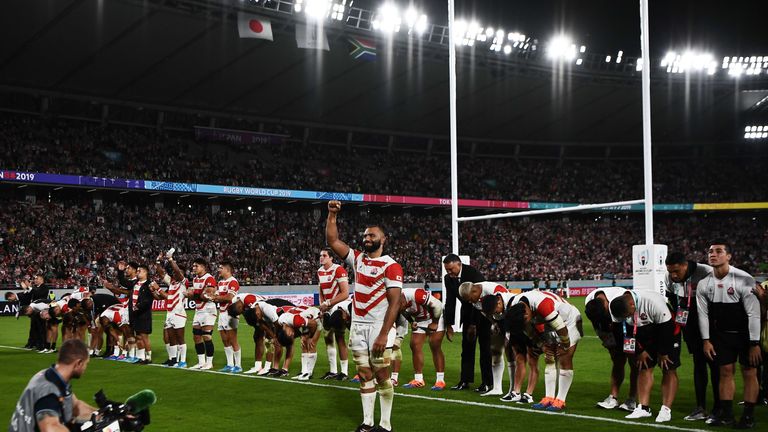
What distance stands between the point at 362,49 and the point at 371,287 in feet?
106

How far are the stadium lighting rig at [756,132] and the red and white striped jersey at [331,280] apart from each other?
5063 centimetres

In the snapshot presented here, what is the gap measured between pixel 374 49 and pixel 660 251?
2694 cm

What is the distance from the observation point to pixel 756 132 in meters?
55.7

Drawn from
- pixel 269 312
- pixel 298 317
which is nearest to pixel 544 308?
pixel 298 317

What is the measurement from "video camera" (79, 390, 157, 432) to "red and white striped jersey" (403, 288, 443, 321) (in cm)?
732

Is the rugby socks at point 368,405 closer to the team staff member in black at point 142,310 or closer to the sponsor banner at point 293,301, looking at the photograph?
the team staff member in black at point 142,310

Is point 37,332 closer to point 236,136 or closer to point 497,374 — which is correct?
point 497,374

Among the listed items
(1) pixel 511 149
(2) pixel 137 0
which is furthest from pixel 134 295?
(1) pixel 511 149

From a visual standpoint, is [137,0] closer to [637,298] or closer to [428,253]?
[428,253]

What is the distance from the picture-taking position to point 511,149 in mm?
58125

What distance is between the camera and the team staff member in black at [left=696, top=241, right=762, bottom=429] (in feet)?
27.5

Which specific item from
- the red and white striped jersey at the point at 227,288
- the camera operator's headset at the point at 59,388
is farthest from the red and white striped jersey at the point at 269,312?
the camera operator's headset at the point at 59,388

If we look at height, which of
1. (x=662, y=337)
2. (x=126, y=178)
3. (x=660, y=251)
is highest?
(x=126, y=178)

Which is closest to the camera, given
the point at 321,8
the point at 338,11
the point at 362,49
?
the point at 321,8
